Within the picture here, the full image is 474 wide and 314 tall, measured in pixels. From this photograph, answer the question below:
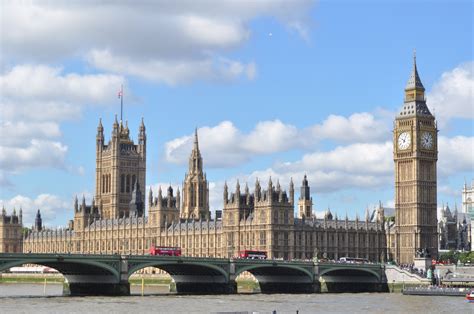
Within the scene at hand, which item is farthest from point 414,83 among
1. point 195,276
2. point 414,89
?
point 195,276

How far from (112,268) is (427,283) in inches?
1480

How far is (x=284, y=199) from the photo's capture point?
153m

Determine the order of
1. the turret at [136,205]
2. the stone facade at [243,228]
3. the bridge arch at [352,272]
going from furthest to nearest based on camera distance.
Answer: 1. the turret at [136,205]
2. the stone facade at [243,228]
3. the bridge arch at [352,272]

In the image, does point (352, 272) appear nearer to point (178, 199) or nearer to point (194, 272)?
point (194, 272)

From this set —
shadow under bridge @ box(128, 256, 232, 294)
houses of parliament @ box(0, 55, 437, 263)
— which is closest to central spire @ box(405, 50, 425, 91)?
houses of parliament @ box(0, 55, 437, 263)

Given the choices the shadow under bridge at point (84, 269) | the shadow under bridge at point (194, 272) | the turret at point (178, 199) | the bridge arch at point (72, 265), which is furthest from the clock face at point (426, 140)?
the bridge arch at point (72, 265)

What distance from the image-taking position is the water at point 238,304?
8575 cm

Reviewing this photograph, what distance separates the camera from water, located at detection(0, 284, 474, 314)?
85.8 metres

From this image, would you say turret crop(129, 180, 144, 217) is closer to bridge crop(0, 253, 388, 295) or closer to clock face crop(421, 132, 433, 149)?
clock face crop(421, 132, 433, 149)

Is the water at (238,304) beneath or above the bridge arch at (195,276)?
beneath

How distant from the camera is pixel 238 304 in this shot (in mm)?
93125

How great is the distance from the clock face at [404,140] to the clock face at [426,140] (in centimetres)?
195

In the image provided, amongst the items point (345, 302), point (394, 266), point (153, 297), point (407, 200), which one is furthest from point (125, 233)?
point (345, 302)

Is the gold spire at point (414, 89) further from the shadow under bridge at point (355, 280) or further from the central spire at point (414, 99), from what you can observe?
the shadow under bridge at point (355, 280)
